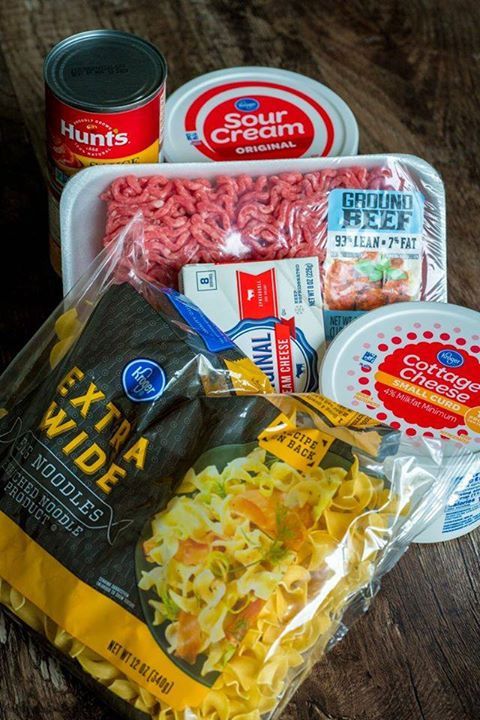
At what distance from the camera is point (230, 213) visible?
3.93ft

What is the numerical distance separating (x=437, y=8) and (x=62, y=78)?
33.0 inches

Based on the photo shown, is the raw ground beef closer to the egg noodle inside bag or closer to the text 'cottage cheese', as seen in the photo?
the text 'cottage cheese'

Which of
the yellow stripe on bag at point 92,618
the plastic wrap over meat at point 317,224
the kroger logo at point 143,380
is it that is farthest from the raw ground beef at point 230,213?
the yellow stripe on bag at point 92,618

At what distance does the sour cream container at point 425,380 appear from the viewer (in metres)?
1.05

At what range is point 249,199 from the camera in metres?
1.20

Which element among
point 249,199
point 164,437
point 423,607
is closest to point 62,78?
point 249,199

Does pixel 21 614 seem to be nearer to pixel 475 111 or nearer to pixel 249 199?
pixel 249 199

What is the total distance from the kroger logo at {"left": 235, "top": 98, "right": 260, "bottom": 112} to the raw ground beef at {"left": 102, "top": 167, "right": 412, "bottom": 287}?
191 mm

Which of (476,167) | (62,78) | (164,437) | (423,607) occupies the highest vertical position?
(62,78)

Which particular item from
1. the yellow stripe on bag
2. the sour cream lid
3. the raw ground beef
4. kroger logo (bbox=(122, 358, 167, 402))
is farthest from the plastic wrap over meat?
the yellow stripe on bag

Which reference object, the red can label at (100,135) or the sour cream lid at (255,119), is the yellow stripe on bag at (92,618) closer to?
the red can label at (100,135)

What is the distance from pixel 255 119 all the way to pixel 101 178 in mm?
271

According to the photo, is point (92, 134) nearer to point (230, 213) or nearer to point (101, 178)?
point (101, 178)

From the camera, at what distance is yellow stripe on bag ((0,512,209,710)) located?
0.85 m
